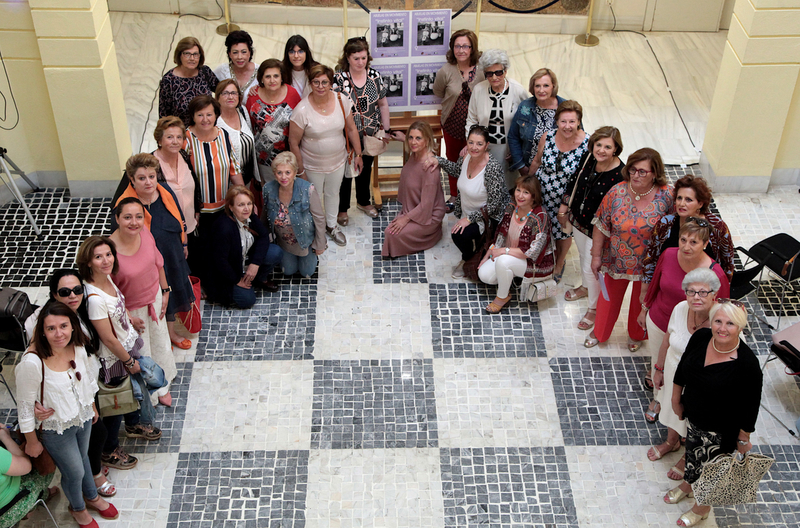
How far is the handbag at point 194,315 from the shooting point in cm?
632

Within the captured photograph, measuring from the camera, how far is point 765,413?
5883 millimetres

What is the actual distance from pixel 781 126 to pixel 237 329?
5.36m

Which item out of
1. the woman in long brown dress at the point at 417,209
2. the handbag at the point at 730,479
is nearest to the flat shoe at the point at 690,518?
the handbag at the point at 730,479

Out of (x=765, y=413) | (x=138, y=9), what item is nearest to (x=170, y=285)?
(x=765, y=413)

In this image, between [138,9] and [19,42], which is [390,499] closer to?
[19,42]

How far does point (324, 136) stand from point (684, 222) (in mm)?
3008

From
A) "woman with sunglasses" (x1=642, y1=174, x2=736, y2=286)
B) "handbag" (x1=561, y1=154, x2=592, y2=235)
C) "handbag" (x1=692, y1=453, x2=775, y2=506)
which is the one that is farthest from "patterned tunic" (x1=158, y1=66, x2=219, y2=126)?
"handbag" (x1=692, y1=453, x2=775, y2=506)

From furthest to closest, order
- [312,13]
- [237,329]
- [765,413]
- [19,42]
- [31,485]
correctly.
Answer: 1. [312,13]
2. [19,42]
3. [237,329]
4. [765,413]
5. [31,485]

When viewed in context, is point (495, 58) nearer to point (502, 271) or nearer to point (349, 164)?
point (349, 164)

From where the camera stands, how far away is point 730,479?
4812 millimetres

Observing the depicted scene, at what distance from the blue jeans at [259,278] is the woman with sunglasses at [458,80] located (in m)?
1.90

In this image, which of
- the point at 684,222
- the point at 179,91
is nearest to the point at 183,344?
the point at 179,91

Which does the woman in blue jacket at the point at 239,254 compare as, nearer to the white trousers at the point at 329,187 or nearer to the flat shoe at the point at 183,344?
the flat shoe at the point at 183,344

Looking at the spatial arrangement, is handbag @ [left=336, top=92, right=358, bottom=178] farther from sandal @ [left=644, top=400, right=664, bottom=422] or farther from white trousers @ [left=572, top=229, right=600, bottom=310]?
sandal @ [left=644, top=400, right=664, bottom=422]
